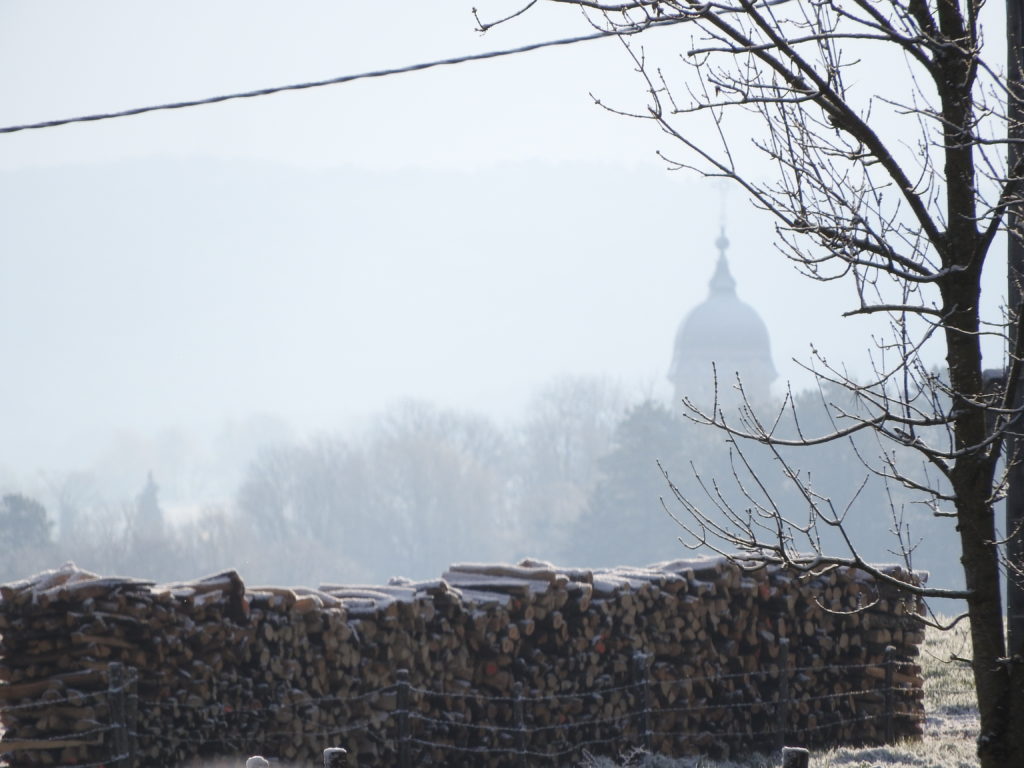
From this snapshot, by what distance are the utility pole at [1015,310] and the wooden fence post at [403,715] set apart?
17.2 ft

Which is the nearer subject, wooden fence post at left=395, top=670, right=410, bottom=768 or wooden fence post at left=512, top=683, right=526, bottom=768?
wooden fence post at left=395, top=670, right=410, bottom=768

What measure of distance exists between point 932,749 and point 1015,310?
6349mm

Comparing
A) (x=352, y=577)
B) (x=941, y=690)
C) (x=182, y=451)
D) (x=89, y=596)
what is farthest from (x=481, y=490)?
(x=182, y=451)

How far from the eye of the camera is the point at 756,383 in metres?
123

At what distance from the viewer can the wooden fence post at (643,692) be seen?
1199cm

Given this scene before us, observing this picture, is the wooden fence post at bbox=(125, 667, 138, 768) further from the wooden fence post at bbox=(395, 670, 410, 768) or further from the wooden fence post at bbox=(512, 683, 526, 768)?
the wooden fence post at bbox=(512, 683, 526, 768)

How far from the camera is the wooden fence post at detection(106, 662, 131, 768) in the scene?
9453 millimetres

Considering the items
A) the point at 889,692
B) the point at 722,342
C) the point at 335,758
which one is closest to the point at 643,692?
the point at 889,692

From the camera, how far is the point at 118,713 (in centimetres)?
952

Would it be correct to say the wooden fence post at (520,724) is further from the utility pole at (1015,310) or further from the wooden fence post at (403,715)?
the utility pole at (1015,310)

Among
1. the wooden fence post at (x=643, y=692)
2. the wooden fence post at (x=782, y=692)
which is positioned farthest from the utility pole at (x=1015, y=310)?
the wooden fence post at (x=782, y=692)

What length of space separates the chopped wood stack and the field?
0.32 meters

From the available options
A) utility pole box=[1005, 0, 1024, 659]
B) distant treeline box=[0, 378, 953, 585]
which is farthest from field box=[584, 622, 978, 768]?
distant treeline box=[0, 378, 953, 585]

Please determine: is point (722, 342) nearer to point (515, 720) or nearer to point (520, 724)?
point (515, 720)
